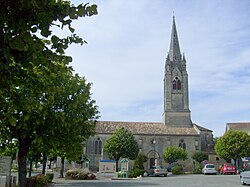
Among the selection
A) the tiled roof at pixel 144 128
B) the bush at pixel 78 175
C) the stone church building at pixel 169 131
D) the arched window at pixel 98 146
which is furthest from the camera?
the arched window at pixel 98 146

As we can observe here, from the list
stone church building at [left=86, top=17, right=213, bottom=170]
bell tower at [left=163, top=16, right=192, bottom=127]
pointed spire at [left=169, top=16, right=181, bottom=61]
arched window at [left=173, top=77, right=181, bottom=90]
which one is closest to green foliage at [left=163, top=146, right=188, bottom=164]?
stone church building at [left=86, top=17, right=213, bottom=170]

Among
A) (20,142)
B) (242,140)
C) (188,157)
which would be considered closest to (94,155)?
(188,157)

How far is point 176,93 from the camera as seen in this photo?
216ft

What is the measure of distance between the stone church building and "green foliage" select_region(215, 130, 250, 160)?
12.2m

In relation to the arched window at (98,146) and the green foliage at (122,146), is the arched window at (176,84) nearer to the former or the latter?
the green foliage at (122,146)

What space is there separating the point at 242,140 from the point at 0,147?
144ft

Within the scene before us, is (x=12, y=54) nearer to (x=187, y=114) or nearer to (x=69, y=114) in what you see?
(x=69, y=114)

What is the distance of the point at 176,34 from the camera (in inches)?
2781

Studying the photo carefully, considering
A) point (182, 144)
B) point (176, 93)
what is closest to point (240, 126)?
point (182, 144)

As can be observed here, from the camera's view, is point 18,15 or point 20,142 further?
point 20,142

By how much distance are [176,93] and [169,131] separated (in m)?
8.08

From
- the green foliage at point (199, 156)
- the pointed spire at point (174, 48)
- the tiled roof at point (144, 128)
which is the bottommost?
the green foliage at point (199, 156)

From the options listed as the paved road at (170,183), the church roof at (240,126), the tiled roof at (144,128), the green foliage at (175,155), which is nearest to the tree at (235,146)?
the green foliage at (175,155)

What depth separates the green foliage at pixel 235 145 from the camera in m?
50.5
